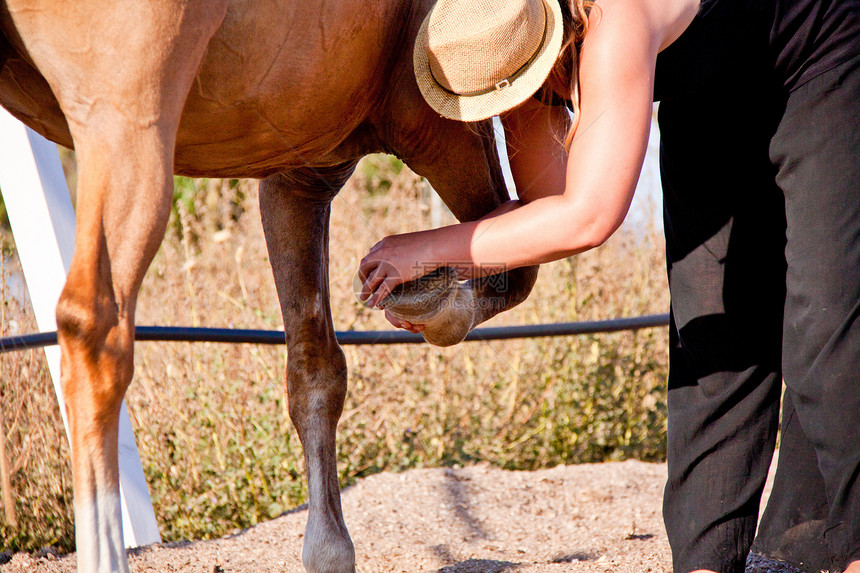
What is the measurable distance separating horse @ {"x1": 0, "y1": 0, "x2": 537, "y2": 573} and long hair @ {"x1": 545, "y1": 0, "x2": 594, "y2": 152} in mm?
271

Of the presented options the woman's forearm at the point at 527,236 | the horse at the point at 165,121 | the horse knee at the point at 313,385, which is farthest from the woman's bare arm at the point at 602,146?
the horse knee at the point at 313,385

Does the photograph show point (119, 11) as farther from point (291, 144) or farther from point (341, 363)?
point (341, 363)

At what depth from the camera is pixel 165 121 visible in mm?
1311

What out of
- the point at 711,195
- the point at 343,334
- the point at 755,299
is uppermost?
the point at 711,195

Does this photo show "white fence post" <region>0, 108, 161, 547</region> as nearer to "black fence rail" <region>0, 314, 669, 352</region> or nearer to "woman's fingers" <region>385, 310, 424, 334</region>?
"black fence rail" <region>0, 314, 669, 352</region>

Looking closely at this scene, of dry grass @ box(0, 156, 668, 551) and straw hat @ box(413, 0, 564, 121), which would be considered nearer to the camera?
straw hat @ box(413, 0, 564, 121)

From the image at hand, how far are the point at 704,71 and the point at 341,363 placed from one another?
132cm

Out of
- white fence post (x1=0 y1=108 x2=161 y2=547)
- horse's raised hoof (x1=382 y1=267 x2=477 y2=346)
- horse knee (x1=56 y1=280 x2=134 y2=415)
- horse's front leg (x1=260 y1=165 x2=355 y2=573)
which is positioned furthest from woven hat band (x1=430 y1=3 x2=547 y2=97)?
white fence post (x1=0 y1=108 x2=161 y2=547)

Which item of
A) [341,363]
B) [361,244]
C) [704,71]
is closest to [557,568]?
[341,363]

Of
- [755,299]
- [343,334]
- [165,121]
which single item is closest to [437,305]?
[165,121]

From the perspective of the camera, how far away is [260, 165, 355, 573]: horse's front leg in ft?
7.36

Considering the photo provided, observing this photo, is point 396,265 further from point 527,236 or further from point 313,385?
point 313,385

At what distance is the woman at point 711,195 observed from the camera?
1.57m

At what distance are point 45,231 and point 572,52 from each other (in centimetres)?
201
